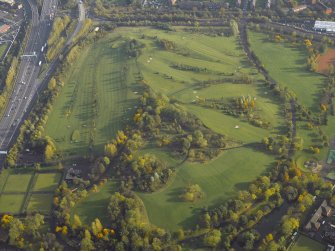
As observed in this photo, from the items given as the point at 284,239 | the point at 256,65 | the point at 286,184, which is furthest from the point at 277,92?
the point at 284,239

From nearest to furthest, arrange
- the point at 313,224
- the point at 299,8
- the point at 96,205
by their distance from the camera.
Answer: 1. the point at 313,224
2. the point at 96,205
3. the point at 299,8

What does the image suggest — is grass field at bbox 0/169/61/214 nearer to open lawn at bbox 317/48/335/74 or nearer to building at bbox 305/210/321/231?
building at bbox 305/210/321/231

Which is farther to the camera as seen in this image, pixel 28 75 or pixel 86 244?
pixel 28 75

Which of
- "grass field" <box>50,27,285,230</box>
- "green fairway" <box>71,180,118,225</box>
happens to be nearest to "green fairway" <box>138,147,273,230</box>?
"grass field" <box>50,27,285,230</box>

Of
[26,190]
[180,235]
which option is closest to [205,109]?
[180,235]

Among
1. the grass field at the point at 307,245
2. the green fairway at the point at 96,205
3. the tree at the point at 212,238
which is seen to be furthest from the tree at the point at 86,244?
the grass field at the point at 307,245

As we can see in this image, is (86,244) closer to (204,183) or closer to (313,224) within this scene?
(204,183)
